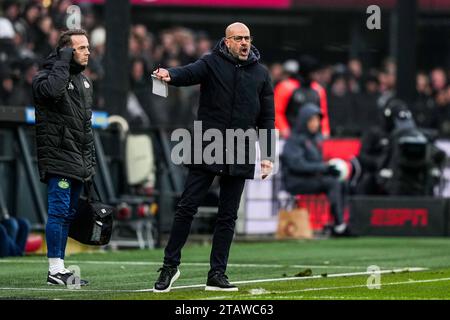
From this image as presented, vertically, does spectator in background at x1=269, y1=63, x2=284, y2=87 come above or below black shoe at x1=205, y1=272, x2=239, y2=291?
above

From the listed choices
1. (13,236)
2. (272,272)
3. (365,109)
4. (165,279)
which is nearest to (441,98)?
(365,109)

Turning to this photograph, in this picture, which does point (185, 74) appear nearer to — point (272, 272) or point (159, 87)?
point (159, 87)

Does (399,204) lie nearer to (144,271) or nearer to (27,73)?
(27,73)

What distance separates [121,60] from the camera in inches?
828

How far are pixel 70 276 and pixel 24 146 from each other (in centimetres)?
676

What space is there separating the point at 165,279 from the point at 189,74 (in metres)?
1.57

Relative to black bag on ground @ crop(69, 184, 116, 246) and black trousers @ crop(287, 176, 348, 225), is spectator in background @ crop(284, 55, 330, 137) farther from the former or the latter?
black bag on ground @ crop(69, 184, 116, 246)

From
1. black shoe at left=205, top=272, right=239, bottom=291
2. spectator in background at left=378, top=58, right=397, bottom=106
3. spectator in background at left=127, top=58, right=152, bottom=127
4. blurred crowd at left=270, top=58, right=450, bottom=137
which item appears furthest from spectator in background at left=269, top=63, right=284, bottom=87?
black shoe at left=205, top=272, right=239, bottom=291

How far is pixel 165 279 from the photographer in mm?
12109

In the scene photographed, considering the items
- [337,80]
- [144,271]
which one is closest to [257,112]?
[144,271]

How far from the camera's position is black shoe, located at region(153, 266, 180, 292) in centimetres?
1208

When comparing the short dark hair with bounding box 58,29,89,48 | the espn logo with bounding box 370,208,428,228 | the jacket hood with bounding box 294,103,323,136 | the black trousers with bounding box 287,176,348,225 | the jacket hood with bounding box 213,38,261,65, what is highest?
the short dark hair with bounding box 58,29,89,48

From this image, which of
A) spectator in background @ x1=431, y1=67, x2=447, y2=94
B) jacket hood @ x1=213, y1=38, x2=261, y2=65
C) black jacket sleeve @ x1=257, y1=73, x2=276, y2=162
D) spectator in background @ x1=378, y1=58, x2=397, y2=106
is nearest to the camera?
jacket hood @ x1=213, y1=38, x2=261, y2=65

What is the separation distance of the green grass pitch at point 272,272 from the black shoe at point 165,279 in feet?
0.31
